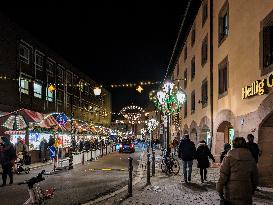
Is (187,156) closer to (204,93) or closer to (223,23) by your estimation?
(223,23)

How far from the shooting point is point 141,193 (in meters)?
12.8

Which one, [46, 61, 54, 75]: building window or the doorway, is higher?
[46, 61, 54, 75]: building window

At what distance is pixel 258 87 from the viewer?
14102 millimetres

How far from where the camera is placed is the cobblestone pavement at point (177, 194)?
11.2 metres

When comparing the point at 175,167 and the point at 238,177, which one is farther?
the point at 175,167

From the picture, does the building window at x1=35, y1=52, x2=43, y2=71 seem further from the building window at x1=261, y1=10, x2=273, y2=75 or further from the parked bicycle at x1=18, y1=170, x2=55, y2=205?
the parked bicycle at x1=18, y1=170, x2=55, y2=205

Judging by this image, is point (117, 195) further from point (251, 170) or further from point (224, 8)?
A: point (224, 8)

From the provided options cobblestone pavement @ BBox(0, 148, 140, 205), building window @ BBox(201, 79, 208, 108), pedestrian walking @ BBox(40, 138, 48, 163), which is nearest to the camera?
cobblestone pavement @ BBox(0, 148, 140, 205)

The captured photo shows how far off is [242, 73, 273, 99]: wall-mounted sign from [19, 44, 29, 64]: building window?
2130 centimetres

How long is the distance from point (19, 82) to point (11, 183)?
664 inches

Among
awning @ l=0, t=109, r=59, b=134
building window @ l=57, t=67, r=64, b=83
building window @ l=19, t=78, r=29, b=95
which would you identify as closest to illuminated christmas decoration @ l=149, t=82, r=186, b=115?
awning @ l=0, t=109, r=59, b=134

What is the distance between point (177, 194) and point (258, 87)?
4.61 meters

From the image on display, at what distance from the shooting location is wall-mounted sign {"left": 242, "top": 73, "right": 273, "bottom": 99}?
42.9ft

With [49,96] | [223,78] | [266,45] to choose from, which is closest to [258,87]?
[266,45]
